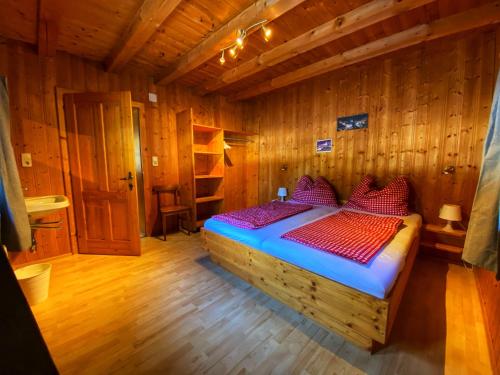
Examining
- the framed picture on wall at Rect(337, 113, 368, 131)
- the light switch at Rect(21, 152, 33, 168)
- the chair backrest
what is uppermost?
the framed picture on wall at Rect(337, 113, 368, 131)

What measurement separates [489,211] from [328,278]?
945 mm

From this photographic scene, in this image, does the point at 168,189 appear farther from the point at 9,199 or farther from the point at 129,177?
the point at 9,199

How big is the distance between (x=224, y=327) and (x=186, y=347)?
11.4 inches

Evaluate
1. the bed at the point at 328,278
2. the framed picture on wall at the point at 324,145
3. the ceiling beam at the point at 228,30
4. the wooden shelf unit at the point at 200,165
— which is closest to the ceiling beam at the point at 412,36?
the framed picture on wall at the point at 324,145

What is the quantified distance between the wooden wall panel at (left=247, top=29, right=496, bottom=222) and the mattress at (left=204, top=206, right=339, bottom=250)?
1.19 meters

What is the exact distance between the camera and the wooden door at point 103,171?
267 cm

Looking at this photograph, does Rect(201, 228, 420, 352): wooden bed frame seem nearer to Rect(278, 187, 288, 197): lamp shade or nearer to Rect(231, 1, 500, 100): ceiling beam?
Rect(278, 187, 288, 197): lamp shade

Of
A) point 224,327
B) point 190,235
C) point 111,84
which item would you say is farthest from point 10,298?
point 111,84

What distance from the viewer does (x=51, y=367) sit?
1.70 ft

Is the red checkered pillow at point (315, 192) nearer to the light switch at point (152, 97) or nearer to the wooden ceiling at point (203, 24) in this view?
the wooden ceiling at point (203, 24)

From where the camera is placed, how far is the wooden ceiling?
1889 millimetres

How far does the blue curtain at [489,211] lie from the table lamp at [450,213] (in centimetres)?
155

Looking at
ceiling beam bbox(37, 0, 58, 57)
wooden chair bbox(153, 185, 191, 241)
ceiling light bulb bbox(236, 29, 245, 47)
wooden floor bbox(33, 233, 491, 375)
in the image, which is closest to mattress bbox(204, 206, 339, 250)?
wooden floor bbox(33, 233, 491, 375)

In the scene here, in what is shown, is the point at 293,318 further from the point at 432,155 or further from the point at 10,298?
the point at 432,155
